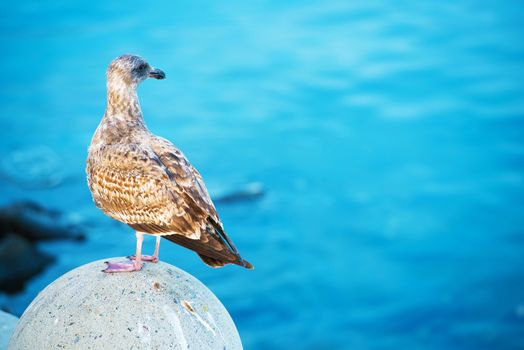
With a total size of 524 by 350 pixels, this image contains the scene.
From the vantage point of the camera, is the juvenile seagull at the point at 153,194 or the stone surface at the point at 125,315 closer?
the stone surface at the point at 125,315

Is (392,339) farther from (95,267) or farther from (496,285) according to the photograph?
(95,267)

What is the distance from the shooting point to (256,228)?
24.1 m

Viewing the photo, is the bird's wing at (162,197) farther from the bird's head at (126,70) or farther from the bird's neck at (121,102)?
the bird's head at (126,70)

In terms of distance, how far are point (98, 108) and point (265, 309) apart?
1102 centimetres

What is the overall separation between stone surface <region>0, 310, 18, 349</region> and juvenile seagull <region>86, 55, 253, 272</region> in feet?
8.23

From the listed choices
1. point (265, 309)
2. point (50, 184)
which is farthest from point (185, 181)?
point (50, 184)

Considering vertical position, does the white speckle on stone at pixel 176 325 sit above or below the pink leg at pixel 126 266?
below

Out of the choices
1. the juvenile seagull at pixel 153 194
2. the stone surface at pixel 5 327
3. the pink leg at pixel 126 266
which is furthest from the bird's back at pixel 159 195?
the stone surface at pixel 5 327

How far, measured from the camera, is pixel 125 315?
896cm

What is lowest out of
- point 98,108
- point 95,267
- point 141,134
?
point 95,267

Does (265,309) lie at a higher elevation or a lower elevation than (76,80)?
lower

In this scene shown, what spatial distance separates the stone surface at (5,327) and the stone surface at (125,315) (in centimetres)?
172

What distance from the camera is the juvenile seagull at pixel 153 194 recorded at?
30.7 ft

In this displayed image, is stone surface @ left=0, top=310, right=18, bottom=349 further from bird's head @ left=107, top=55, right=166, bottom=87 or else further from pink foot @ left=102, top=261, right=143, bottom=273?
bird's head @ left=107, top=55, right=166, bottom=87
